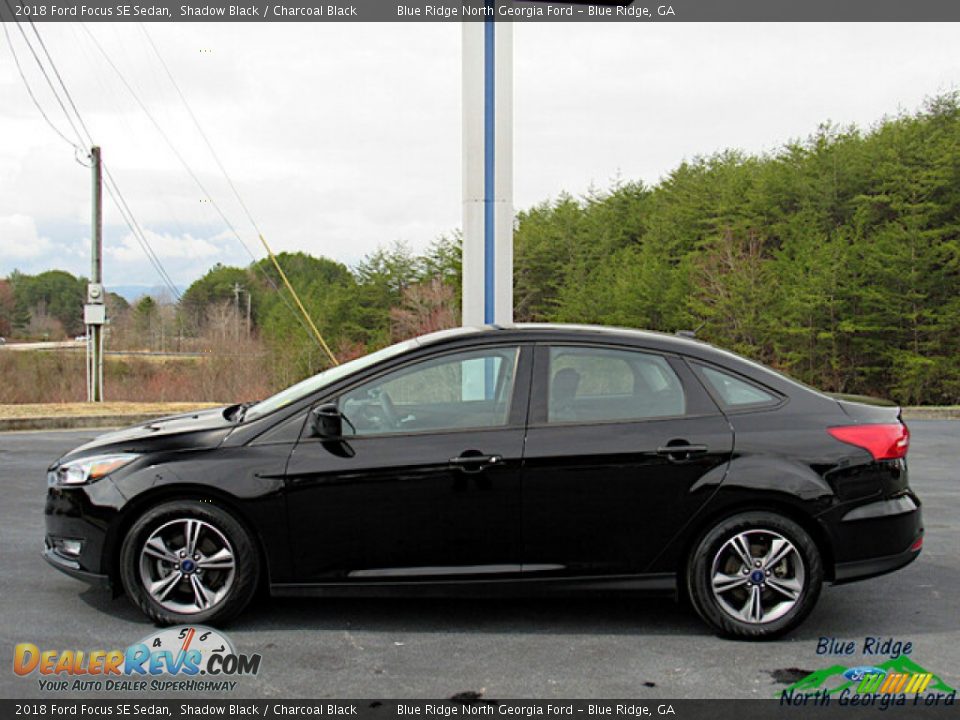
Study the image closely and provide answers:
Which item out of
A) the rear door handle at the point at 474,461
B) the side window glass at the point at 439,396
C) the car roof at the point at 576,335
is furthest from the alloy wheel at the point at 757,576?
the side window glass at the point at 439,396

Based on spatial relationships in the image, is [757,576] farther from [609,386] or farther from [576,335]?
[576,335]

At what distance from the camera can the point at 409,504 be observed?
4.50m

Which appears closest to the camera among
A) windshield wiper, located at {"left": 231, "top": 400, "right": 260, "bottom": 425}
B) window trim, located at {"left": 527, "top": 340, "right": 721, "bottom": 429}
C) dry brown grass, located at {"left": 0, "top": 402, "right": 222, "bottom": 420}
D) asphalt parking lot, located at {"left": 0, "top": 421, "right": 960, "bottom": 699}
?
asphalt parking lot, located at {"left": 0, "top": 421, "right": 960, "bottom": 699}

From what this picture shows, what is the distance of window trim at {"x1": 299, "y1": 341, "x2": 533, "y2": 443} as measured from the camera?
4.59 meters

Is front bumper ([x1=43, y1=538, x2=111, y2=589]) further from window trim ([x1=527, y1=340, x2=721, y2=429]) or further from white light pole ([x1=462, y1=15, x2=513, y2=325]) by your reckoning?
Result: white light pole ([x1=462, y1=15, x2=513, y2=325])

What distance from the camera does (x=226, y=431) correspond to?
15.5ft

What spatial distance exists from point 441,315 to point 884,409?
155ft

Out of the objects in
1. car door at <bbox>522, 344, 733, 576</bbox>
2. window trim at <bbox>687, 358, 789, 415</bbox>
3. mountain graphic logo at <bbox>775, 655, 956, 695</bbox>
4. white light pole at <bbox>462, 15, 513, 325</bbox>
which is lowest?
mountain graphic logo at <bbox>775, 655, 956, 695</bbox>

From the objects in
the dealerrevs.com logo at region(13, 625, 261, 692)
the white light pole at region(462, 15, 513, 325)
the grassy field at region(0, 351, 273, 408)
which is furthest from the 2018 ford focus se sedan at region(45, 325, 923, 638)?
the grassy field at region(0, 351, 273, 408)

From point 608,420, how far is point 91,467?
264cm

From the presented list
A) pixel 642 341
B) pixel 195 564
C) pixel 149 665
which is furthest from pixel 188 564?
pixel 642 341

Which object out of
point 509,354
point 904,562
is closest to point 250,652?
point 509,354

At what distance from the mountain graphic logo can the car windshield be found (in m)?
2.48

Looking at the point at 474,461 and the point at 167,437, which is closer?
the point at 474,461
